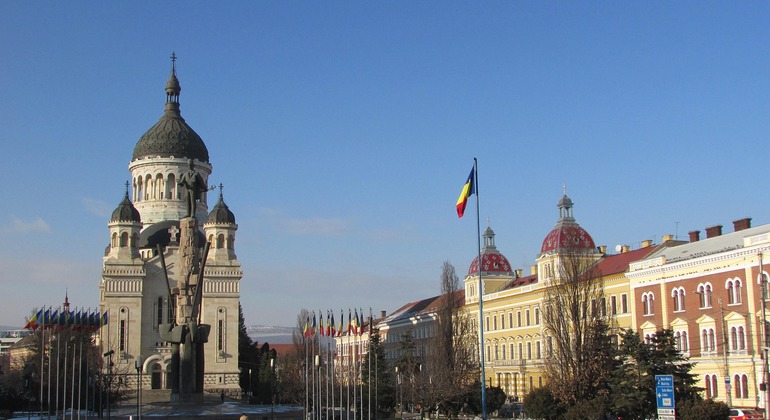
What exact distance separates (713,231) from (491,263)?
30999 millimetres

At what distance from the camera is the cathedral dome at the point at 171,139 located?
285 feet

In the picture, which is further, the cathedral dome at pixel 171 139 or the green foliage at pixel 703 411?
the cathedral dome at pixel 171 139

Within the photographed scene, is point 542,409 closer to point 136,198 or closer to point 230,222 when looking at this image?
point 230,222

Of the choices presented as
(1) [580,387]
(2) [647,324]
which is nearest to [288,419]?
(1) [580,387]

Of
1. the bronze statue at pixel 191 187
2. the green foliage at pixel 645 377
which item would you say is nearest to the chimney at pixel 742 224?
the green foliage at pixel 645 377

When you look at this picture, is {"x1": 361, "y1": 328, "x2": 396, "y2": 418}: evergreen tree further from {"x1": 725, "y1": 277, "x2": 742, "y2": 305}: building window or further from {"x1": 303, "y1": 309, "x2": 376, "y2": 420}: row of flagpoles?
{"x1": 725, "y1": 277, "x2": 742, "y2": 305}: building window

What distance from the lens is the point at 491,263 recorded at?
8531 centimetres

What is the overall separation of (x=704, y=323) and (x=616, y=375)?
13.0 meters

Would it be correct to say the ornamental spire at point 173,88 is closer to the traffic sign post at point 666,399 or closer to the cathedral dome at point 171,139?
the cathedral dome at point 171,139

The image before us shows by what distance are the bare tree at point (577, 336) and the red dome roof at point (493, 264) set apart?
39.2 metres

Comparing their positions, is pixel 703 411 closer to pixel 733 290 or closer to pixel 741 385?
pixel 741 385

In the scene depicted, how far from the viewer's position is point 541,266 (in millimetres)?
70000

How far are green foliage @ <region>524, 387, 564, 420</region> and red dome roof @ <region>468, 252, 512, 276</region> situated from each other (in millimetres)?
41711

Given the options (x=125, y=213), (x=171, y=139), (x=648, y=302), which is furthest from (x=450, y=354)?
(x=171, y=139)
